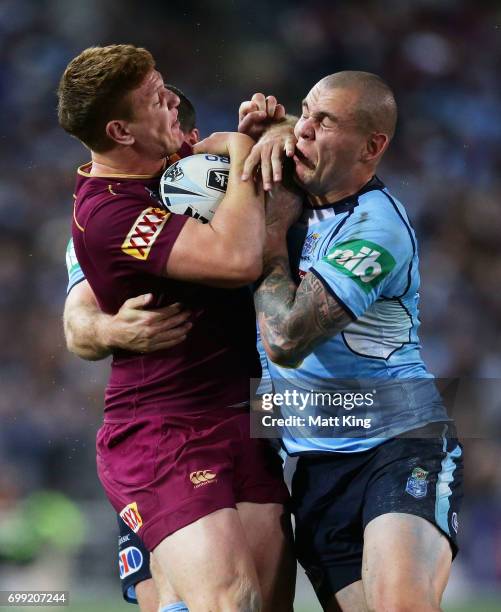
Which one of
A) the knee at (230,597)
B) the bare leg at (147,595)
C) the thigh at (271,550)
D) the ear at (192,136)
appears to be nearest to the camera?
the knee at (230,597)

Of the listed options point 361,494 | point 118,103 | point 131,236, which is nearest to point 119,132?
point 118,103

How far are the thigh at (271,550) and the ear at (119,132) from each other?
1.46 metres

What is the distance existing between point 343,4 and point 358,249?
721 centimetres

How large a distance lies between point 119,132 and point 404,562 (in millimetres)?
1895

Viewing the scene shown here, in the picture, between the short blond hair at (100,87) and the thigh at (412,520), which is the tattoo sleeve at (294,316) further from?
the short blond hair at (100,87)

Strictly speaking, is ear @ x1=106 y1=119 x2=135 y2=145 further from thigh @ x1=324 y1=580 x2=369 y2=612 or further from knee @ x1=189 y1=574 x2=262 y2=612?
thigh @ x1=324 y1=580 x2=369 y2=612

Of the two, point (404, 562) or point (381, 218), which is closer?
point (404, 562)

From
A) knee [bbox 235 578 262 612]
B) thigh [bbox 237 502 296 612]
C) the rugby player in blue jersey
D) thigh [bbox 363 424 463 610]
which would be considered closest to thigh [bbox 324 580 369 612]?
the rugby player in blue jersey

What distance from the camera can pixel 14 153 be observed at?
9453 mm

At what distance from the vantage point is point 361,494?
3.56 m

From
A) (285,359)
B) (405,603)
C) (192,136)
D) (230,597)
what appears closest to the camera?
(405,603)

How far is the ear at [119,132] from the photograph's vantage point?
371 cm

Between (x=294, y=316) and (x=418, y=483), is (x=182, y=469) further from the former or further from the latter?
(x=418, y=483)

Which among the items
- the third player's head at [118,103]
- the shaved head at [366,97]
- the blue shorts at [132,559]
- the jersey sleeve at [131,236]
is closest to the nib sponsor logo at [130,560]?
the blue shorts at [132,559]
